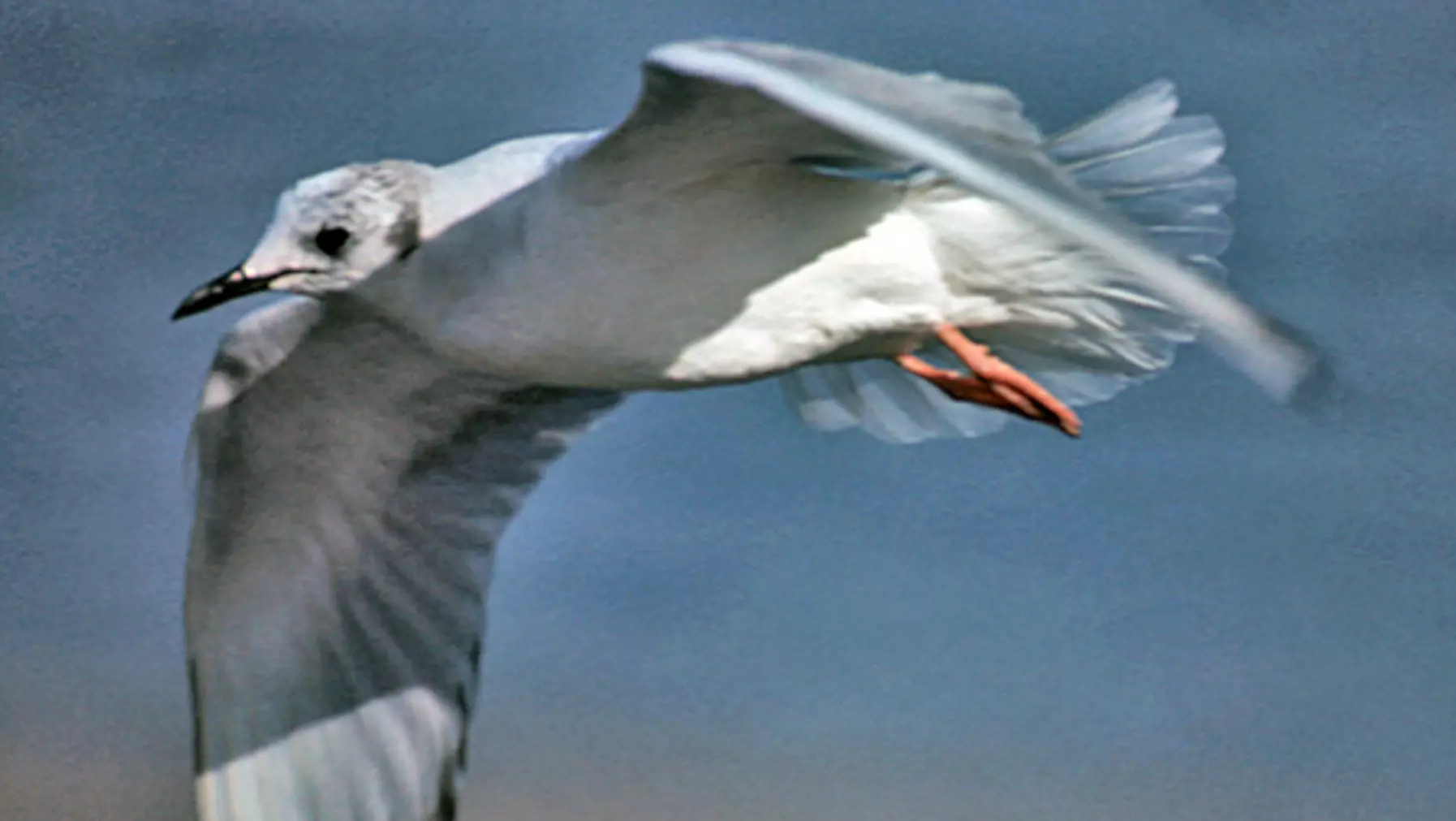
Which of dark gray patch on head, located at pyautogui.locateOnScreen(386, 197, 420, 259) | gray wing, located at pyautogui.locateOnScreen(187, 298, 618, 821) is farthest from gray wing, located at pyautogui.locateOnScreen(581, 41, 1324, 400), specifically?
gray wing, located at pyautogui.locateOnScreen(187, 298, 618, 821)

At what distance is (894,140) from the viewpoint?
1.06 metres

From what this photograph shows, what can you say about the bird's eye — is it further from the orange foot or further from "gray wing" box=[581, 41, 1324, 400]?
the orange foot

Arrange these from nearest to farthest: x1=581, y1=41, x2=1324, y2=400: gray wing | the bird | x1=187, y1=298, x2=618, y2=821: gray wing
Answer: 1. x1=581, y1=41, x2=1324, y2=400: gray wing
2. the bird
3. x1=187, y1=298, x2=618, y2=821: gray wing

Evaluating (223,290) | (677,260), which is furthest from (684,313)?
(223,290)

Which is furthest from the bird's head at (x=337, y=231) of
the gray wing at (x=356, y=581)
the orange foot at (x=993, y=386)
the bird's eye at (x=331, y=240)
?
the orange foot at (x=993, y=386)

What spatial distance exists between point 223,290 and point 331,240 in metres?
0.09

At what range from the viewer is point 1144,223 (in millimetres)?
1550

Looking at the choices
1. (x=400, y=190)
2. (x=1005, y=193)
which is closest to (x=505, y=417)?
(x=400, y=190)

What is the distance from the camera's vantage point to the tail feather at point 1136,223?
1534mm

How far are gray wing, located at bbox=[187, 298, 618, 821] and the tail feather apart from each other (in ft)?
1.38

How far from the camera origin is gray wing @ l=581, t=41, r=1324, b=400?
97 centimetres


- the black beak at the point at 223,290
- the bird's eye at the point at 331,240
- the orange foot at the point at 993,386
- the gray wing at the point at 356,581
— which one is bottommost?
the gray wing at the point at 356,581

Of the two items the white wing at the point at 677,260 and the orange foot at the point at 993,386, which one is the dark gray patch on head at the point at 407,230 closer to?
the white wing at the point at 677,260

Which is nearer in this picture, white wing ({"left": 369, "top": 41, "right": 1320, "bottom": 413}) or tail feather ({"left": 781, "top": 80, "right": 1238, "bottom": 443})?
white wing ({"left": 369, "top": 41, "right": 1320, "bottom": 413})
